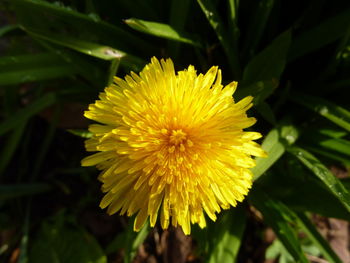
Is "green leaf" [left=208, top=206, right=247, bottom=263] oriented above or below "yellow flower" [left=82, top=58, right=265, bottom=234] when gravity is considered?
below

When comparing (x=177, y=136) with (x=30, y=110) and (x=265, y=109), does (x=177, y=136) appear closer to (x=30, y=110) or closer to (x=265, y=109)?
(x=265, y=109)

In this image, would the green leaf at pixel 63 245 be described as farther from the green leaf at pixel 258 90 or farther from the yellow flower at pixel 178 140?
the green leaf at pixel 258 90

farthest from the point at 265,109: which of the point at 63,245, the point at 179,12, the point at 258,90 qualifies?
the point at 63,245

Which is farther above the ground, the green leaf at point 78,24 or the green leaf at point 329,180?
the green leaf at point 78,24

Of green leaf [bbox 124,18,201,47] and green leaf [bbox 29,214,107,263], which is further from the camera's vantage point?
green leaf [bbox 29,214,107,263]

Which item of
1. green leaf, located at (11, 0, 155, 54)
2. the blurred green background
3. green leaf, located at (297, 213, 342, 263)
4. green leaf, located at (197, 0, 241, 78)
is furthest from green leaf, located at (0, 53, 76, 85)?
green leaf, located at (297, 213, 342, 263)

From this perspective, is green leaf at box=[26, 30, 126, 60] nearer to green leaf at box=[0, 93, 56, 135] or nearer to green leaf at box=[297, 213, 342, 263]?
green leaf at box=[0, 93, 56, 135]

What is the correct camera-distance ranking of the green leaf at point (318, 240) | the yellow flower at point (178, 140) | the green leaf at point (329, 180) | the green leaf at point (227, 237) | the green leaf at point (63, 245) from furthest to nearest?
the green leaf at point (63, 245) < the green leaf at point (227, 237) < the green leaf at point (318, 240) < the green leaf at point (329, 180) < the yellow flower at point (178, 140)

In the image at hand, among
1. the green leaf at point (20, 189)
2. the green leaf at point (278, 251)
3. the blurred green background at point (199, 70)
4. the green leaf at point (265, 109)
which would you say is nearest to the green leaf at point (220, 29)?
the blurred green background at point (199, 70)
